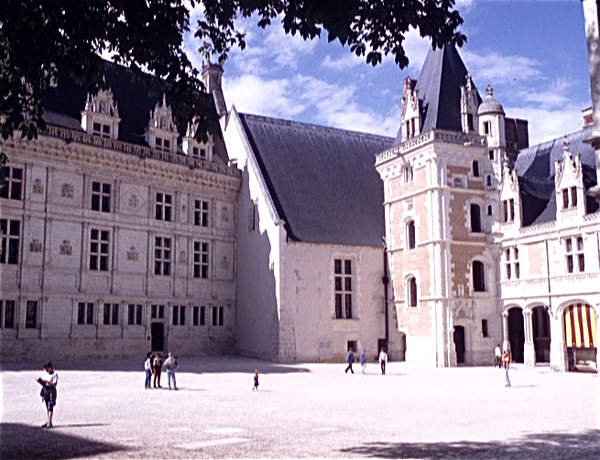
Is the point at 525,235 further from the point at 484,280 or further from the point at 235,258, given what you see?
the point at 235,258

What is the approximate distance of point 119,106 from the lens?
3744 centimetres

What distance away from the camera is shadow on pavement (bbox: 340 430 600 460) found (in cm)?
967

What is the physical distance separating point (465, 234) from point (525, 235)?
124 inches

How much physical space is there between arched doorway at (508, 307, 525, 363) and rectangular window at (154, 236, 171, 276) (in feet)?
62.1

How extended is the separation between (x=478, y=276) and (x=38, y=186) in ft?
74.8

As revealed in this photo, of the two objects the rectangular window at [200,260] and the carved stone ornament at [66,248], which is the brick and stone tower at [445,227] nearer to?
the rectangular window at [200,260]

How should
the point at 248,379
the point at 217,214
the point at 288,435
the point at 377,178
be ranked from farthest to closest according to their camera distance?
the point at 377,178 → the point at 217,214 → the point at 248,379 → the point at 288,435

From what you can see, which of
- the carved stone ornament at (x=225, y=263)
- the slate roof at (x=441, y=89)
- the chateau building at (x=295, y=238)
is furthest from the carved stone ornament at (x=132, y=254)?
the slate roof at (x=441, y=89)

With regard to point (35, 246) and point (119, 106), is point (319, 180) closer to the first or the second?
point (119, 106)

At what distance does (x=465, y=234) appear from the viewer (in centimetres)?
3569

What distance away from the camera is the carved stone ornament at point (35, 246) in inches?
1220

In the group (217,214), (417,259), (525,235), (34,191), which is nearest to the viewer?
(34,191)

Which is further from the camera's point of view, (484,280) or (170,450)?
(484,280)

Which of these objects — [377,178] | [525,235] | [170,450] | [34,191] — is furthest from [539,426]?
[377,178]
